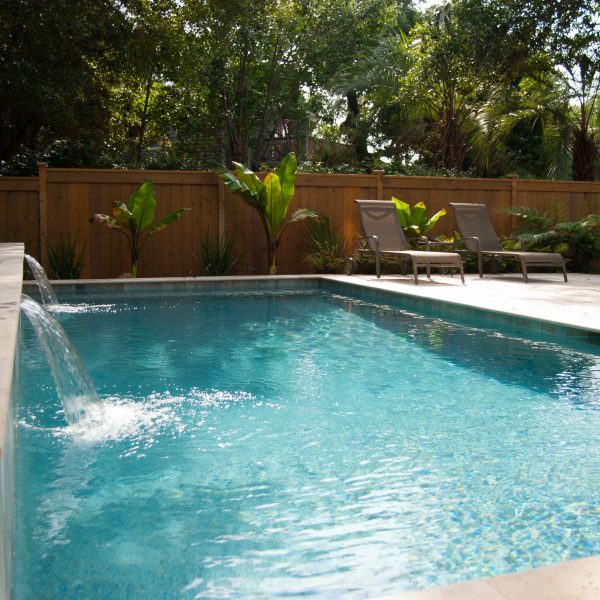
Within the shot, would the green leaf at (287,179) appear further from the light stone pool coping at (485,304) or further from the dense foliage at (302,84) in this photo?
the dense foliage at (302,84)

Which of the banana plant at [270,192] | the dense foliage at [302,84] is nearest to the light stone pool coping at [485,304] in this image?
the banana plant at [270,192]

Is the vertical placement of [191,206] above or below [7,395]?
above

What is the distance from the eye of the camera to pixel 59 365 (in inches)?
155

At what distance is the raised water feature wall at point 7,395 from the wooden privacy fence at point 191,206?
4.82 metres

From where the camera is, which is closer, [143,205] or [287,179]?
[143,205]

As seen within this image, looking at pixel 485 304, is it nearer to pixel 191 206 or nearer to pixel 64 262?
pixel 191 206

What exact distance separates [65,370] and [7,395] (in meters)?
2.52

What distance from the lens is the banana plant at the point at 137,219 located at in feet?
31.2

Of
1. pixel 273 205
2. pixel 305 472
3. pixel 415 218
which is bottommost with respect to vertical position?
pixel 305 472

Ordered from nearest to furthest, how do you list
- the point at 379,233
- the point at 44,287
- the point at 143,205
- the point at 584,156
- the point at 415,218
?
the point at 44,287, the point at 143,205, the point at 379,233, the point at 415,218, the point at 584,156

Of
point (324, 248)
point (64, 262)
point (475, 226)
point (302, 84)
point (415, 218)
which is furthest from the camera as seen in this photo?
→ point (302, 84)

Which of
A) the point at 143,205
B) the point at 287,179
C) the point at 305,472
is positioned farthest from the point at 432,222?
the point at 305,472

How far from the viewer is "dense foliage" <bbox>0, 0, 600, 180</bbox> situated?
1104cm

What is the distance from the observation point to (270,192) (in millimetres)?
10070
